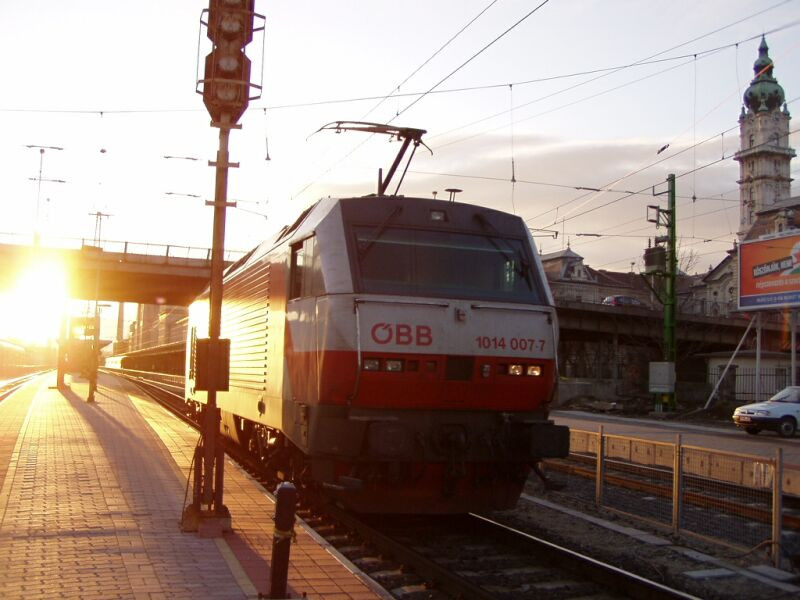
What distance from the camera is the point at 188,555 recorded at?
754 cm

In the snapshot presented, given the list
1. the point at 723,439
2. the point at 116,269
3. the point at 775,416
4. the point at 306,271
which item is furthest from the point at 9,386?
the point at 306,271

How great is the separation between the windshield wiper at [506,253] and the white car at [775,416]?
1931cm

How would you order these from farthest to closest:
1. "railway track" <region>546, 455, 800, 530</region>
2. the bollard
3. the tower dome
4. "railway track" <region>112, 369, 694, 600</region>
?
the tower dome, "railway track" <region>546, 455, 800, 530</region>, "railway track" <region>112, 369, 694, 600</region>, the bollard

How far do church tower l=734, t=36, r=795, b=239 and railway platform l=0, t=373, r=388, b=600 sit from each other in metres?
108

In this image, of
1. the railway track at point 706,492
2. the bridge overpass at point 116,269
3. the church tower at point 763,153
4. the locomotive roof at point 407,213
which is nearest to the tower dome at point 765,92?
the church tower at point 763,153

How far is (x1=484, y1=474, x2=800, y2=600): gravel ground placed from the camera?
25.2 feet

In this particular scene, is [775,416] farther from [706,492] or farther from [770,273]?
[706,492]

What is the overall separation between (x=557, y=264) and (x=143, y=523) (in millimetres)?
88094

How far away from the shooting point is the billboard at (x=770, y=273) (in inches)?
1292

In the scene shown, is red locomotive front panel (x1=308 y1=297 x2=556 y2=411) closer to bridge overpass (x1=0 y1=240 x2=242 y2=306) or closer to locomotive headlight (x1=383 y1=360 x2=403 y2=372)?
locomotive headlight (x1=383 y1=360 x2=403 y2=372)

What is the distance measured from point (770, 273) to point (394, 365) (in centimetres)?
2951

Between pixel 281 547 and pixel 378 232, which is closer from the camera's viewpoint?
pixel 281 547

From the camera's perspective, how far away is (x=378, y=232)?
893cm

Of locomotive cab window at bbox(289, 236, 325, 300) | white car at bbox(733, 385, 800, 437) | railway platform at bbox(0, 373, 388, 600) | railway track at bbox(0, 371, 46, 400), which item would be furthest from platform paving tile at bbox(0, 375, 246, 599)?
railway track at bbox(0, 371, 46, 400)
